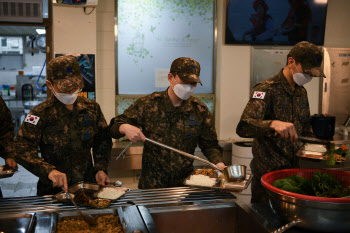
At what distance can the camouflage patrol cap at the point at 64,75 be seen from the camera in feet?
6.64

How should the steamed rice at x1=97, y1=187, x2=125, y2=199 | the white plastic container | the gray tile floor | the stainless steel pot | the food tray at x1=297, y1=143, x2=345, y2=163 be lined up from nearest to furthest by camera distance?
the stainless steel pot, the steamed rice at x1=97, y1=187, x2=125, y2=199, the food tray at x1=297, y1=143, x2=345, y2=163, the gray tile floor, the white plastic container

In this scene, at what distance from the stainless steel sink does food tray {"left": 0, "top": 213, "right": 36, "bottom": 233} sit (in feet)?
1.73

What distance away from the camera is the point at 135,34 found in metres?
4.12

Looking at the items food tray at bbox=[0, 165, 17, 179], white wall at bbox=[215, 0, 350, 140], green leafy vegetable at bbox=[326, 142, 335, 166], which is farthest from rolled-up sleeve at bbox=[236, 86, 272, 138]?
white wall at bbox=[215, 0, 350, 140]

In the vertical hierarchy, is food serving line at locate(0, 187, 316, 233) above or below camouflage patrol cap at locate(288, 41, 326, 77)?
below

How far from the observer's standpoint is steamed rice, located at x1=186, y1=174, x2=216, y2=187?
5.89 feet

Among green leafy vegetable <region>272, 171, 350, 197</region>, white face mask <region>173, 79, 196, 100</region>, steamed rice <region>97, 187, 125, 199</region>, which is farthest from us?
white face mask <region>173, 79, 196, 100</region>

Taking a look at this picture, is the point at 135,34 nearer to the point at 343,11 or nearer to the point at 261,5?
the point at 261,5

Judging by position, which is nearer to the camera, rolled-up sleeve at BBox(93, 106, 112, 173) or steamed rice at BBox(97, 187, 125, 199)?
steamed rice at BBox(97, 187, 125, 199)


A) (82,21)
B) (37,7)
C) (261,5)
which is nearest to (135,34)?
(82,21)

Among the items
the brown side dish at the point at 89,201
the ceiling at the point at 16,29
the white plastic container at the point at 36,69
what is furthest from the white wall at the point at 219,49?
the white plastic container at the point at 36,69

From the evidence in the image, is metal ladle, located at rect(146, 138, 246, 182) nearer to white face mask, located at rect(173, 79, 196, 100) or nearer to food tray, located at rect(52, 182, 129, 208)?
food tray, located at rect(52, 182, 129, 208)

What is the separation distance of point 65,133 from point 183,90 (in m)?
0.81

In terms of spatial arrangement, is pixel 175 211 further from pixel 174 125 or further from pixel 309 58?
pixel 309 58
